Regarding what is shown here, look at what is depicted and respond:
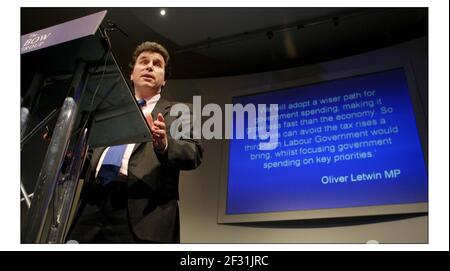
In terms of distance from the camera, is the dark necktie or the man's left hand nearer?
the man's left hand

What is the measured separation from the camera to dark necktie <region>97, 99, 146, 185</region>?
1361 millimetres

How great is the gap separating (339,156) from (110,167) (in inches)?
59.8

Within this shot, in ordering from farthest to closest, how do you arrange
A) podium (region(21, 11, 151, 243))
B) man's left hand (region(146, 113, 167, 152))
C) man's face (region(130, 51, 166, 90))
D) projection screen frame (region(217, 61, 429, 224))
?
projection screen frame (region(217, 61, 429, 224)) → man's face (region(130, 51, 166, 90)) → man's left hand (region(146, 113, 167, 152)) → podium (region(21, 11, 151, 243))

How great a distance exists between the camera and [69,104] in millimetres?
935

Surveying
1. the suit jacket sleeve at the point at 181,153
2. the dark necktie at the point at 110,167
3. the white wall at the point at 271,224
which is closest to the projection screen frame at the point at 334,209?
the white wall at the point at 271,224

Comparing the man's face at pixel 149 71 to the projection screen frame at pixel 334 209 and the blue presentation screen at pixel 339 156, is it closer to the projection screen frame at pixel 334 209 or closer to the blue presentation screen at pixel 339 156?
the blue presentation screen at pixel 339 156

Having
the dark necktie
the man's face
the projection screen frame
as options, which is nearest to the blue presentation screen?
the projection screen frame

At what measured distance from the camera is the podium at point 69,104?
888mm

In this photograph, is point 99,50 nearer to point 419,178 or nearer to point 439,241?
point 439,241

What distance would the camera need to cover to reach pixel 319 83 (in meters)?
2.79

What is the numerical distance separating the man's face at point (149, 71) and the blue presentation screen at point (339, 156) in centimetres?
112

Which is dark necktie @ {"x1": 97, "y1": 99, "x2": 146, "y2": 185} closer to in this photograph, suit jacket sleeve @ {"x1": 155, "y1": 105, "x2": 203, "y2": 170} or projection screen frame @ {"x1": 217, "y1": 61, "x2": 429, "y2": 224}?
suit jacket sleeve @ {"x1": 155, "y1": 105, "x2": 203, "y2": 170}

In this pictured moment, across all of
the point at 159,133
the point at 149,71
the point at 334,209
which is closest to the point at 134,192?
the point at 159,133

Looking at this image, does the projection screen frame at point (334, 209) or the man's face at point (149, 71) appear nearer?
the man's face at point (149, 71)
